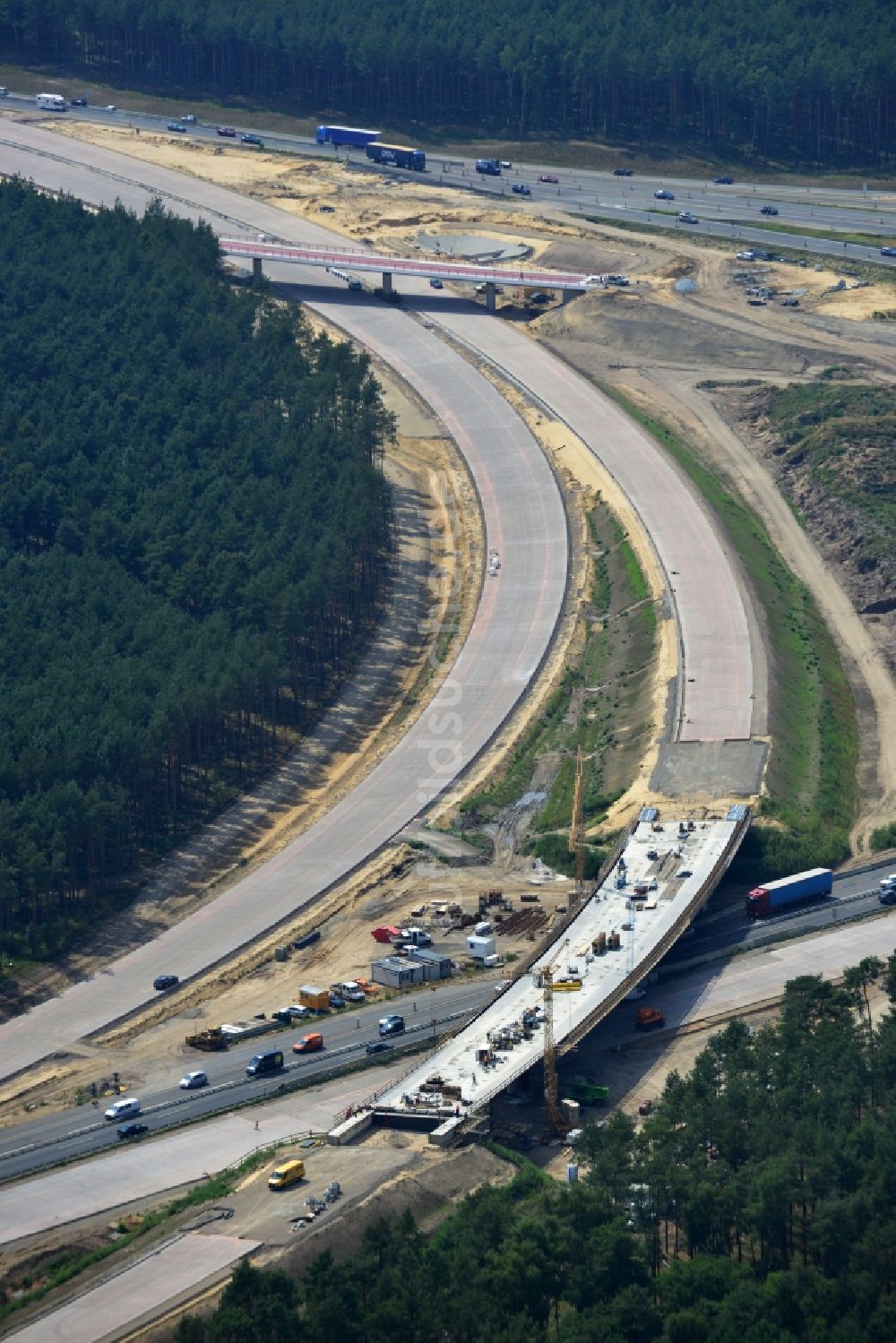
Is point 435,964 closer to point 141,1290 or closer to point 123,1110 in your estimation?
point 123,1110

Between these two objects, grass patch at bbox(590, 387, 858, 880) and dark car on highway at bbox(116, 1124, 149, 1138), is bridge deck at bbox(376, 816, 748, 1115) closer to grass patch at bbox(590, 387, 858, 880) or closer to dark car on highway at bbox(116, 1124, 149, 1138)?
grass patch at bbox(590, 387, 858, 880)

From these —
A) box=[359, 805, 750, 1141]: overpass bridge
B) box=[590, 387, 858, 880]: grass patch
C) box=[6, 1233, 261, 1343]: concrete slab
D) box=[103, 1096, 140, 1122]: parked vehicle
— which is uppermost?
box=[590, 387, 858, 880]: grass patch

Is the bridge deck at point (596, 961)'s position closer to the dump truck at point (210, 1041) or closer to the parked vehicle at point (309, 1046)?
the parked vehicle at point (309, 1046)

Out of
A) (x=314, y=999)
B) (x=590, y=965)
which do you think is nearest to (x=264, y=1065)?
(x=314, y=999)

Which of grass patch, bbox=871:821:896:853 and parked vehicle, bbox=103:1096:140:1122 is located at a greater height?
grass patch, bbox=871:821:896:853

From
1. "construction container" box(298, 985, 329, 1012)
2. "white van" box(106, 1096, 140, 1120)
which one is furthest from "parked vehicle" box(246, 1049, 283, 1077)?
"construction container" box(298, 985, 329, 1012)

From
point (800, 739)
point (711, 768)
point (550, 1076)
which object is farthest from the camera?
point (800, 739)

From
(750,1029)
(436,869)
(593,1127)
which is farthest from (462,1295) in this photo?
(436,869)
